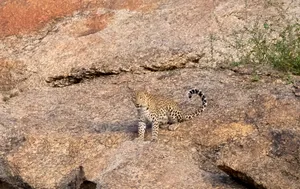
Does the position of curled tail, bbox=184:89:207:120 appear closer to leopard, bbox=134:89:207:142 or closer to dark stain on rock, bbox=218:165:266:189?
leopard, bbox=134:89:207:142

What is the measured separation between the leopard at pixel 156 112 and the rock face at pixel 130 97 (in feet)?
0.35

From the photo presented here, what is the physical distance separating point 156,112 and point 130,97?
1.44 m

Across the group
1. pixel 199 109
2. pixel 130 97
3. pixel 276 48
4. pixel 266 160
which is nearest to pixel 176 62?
pixel 130 97

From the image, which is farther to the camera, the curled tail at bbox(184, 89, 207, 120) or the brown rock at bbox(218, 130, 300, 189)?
the curled tail at bbox(184, 89, 207, 120)

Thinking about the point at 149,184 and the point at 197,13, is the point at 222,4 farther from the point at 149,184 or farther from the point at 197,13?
the point at 149,184

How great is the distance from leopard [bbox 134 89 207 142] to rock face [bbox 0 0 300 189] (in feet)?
0.35

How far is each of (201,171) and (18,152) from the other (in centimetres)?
241

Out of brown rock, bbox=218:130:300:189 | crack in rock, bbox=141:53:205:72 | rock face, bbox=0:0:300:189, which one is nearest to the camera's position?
brown rock, bbox=218:130:300:189

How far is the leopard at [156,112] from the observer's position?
28.8ft

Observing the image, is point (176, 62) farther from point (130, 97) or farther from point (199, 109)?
point (199, 109)

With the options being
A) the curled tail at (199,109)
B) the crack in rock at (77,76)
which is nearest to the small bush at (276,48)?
the curled tail at (199,109)

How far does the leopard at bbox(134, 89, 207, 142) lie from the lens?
8.77 m

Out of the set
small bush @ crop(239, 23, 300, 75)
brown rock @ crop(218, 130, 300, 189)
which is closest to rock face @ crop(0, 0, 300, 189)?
brown rock @ crop(218, 130, 300, 189)

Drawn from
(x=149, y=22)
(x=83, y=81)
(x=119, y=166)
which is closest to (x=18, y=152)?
(x=119, y=166)
